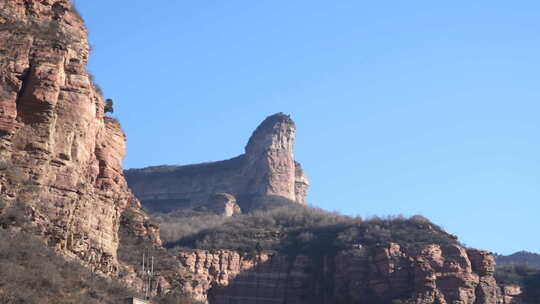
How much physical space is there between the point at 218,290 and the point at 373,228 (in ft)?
61.0

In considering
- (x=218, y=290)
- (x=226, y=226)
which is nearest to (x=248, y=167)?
(x=226, y=226)

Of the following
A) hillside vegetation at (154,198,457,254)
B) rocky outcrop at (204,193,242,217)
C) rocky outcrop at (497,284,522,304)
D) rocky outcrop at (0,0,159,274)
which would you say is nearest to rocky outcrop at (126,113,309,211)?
rocky outcrop at (204,193,242,217)

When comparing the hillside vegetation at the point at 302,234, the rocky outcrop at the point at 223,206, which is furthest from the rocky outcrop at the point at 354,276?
the rocky outcrop at the point at 223,206

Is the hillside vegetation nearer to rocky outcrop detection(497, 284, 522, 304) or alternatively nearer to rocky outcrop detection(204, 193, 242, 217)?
rocky outcrop detection(497, 284, 522, 304)

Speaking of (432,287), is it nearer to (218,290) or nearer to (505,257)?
(218,290)

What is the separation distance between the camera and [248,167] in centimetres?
17300

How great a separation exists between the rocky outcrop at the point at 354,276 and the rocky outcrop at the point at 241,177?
58.3m

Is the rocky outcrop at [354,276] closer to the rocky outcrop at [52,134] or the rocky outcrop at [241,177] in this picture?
the rocky outcrop at [52,134]

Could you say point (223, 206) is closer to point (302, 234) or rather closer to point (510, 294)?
point (302, 234)

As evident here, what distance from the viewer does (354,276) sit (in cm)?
9700

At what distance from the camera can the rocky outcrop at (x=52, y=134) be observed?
139 ft

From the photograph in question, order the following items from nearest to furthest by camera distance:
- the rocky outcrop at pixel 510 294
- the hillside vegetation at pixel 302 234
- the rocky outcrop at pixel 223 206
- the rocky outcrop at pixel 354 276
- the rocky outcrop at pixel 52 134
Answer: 1. the rocky outcrop at pixel 52 134
2. the rocky outcrop at pixel 354 276
3. the rocky outcrop at pixel 510 294
4. the hillside vegetation at pixel 302 234
5. the rocky outcrop at pixel 223 206

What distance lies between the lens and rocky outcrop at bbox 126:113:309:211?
166500 mm

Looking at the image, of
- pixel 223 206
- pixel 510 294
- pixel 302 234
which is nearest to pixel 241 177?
pixel 223 206
